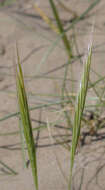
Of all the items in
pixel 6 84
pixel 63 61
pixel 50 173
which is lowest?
pixel 50 173

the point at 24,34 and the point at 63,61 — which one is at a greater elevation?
the point at 24,34

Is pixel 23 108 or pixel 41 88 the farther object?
pixel 41 88

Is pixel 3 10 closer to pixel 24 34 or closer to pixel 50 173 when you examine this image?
pixel 24 34

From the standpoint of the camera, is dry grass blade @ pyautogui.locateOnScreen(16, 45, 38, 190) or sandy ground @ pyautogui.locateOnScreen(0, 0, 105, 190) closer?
dry grass blade @ pyautogui.locateOnScreen(16, 45, 38, 190)

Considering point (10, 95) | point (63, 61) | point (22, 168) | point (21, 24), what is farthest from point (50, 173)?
point (21, 24)

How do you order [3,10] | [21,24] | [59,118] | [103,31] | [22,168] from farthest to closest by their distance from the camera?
[3,10] < [21,24] < [103,31] < [59,118] < [22,168]

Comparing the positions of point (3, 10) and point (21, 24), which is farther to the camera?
point (3, 10)

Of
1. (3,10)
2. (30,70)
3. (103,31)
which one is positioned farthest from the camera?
(3,10)

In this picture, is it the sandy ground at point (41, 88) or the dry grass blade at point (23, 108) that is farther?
the sandy ground at point (41, 88)
